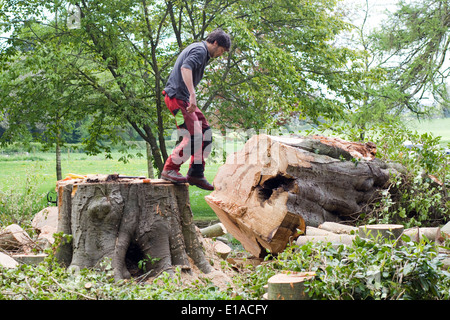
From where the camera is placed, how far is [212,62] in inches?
516

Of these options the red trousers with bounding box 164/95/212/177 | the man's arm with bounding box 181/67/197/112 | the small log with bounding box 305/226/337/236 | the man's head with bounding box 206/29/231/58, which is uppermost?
the man's head with bounding box 206/29/231/58

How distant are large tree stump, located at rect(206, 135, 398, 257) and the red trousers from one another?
1065 mm

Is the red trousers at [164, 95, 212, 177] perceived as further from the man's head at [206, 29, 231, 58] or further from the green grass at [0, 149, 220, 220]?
the green grass at [0, 149, 220, 220]

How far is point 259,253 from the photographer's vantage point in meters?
6.80

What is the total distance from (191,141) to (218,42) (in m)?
1.22

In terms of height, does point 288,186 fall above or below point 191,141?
below

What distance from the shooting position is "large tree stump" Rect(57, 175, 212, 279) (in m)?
4.82

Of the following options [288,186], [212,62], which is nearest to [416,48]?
[212,62]

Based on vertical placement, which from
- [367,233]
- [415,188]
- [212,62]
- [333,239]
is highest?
[212,62]

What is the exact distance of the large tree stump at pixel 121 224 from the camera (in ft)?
15.8

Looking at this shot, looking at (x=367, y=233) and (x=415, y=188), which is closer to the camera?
(x=367, y=233)

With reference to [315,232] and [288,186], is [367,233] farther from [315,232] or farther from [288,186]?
[288,186]

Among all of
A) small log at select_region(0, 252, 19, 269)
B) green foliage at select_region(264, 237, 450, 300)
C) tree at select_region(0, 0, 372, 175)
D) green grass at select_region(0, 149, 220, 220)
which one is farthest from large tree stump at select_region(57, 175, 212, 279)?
green grass at select_region(0, 149, 220, 220)

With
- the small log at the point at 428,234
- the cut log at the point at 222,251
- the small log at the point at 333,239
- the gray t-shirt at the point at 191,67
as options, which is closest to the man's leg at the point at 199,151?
the gray t-shirt at the point at 191,67
